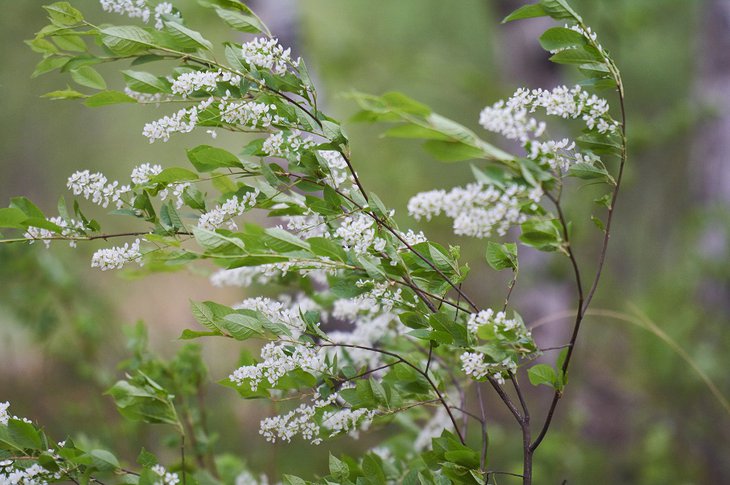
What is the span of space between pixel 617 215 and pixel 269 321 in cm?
609

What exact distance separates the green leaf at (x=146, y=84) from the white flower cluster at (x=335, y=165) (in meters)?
0.22

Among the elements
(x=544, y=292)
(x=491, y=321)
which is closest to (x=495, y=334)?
(x=491, y=321)

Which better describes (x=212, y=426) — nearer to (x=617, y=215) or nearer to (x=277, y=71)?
(x=277, y=71)

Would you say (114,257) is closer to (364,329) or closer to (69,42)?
(69,42)

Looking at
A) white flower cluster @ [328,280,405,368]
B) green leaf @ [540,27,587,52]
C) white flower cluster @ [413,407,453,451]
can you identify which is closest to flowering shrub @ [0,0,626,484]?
green leaf @ [540,27,587,52]

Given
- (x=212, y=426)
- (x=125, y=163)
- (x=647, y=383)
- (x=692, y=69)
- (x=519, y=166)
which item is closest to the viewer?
(x=519, y=166)

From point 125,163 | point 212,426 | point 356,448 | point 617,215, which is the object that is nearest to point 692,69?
point 617,215

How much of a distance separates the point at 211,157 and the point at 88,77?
0.23m

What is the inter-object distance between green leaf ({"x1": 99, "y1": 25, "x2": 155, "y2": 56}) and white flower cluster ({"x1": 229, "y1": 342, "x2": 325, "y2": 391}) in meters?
0.40

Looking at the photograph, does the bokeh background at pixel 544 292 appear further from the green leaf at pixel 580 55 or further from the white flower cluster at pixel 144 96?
the white flower cluster at pixel 144 96

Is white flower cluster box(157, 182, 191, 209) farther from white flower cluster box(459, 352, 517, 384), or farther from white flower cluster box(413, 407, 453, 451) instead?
white flower cluster box(413, 407, 453, 451)

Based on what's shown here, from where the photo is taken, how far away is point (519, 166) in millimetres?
681

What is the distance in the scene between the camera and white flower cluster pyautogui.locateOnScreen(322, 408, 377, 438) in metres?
0.85

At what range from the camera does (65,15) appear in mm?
804
